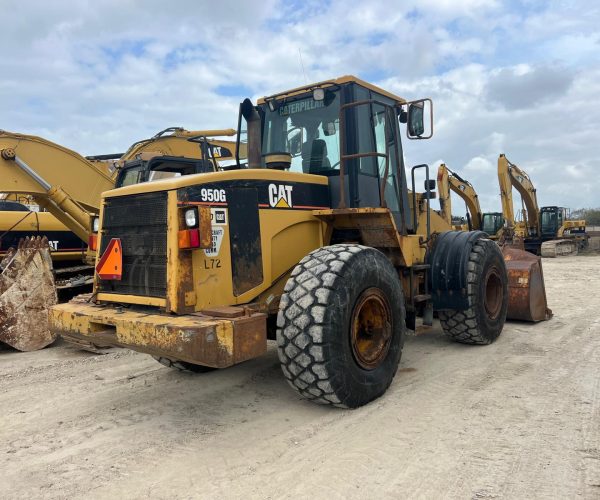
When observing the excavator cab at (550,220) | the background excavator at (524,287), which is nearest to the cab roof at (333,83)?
the background excavator at (524,287)

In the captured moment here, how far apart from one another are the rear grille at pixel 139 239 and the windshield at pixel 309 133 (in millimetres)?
1674

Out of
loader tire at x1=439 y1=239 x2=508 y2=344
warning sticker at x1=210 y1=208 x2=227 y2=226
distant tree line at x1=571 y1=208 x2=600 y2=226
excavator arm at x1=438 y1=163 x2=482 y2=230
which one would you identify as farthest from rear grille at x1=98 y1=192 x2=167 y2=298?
distant tree line at x1=571 y1=208 x2=600 y2=226

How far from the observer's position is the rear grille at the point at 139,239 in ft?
12.5

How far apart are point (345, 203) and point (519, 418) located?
2.32 m

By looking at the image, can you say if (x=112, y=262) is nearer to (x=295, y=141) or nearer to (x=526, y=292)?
(x=295, y=141)

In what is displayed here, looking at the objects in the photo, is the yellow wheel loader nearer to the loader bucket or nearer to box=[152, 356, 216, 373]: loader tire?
box=[152, 356, 216, 373]: loader tire

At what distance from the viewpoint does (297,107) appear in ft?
17.2

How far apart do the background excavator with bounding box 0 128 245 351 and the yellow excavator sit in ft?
43.5

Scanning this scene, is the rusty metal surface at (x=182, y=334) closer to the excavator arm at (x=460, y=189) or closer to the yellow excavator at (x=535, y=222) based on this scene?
the excavator arm at (x=460, y=189)

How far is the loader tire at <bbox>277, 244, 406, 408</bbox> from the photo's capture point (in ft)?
11.8

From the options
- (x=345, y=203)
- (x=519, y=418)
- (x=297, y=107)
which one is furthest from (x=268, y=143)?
(x=519, y=418)

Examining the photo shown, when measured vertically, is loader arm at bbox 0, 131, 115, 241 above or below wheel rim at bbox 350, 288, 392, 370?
above

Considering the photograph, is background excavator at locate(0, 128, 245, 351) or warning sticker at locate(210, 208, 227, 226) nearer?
warning sticker at locate(210, 208, 227, 226)

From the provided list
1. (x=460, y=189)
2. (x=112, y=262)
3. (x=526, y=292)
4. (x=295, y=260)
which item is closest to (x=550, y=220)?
(x=460, y=189)
